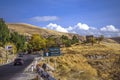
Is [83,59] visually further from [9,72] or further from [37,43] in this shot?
[37,43]

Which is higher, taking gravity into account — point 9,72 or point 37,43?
point 37,43

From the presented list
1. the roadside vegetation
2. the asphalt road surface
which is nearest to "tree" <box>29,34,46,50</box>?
the roadside vegetation

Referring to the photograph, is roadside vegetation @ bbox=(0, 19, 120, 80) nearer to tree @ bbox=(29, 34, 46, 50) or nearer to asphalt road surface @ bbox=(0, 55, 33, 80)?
tree @ bbox=(29, 34, 46, 50)

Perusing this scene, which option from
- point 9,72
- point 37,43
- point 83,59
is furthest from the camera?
point 37,43

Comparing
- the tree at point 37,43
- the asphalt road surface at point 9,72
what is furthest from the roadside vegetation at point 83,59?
the asphalt road surface at point 9,72

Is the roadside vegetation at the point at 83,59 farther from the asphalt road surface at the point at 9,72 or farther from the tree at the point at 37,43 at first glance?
the asphalt road surface at the point at 9,72

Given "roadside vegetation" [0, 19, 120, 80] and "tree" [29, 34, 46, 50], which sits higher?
"tree" [29, 34, 46, 50]

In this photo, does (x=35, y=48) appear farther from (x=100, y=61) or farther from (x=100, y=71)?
(x=100, y=71)

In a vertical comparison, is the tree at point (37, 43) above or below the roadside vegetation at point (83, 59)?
above

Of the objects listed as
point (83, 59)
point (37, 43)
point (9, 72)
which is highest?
point (37, 43)

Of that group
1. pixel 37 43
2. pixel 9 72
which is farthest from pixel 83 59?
pixel 37 43

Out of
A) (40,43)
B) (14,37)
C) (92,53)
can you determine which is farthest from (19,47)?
(92,53)

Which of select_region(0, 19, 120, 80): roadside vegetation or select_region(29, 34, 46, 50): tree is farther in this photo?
select_region(29, 34, 46, 50): tree

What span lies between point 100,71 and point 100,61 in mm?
13453
